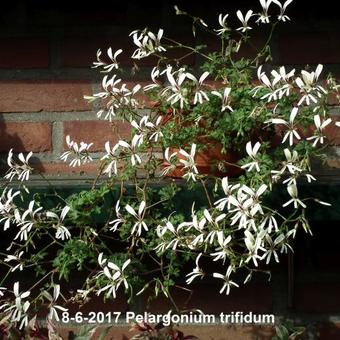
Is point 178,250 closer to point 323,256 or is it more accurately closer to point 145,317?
point 145,317

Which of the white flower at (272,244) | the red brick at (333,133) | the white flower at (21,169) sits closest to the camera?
the white flower at (272,244)

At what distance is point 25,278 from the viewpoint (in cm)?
164

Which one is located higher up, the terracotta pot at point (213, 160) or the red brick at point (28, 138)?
the red brick at point (28, 138)

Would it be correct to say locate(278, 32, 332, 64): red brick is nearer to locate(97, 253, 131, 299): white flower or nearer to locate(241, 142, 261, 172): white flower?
locate(241, 142, 261, 172): white flower

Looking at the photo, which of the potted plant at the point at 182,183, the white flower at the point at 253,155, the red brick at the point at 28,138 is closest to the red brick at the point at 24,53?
the red brick at the point at 28,138

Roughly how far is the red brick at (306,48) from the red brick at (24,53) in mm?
452

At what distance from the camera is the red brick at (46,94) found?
1.64 metres

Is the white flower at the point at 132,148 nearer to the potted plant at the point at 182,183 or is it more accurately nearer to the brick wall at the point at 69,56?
the potted plant at the point at 182,183

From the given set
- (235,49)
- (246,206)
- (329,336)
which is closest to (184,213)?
(246,206)

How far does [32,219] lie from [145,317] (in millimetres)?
324

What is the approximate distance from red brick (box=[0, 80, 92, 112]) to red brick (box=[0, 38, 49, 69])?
3 centimetres

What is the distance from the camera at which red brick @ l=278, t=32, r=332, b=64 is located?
1.64 meters

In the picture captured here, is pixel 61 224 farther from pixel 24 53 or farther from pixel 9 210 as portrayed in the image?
pixel 24 53

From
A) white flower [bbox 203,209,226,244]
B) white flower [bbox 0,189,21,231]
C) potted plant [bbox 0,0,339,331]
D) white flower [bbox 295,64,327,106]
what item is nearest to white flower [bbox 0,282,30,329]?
potted plant [bbox 0,0,339,331]
